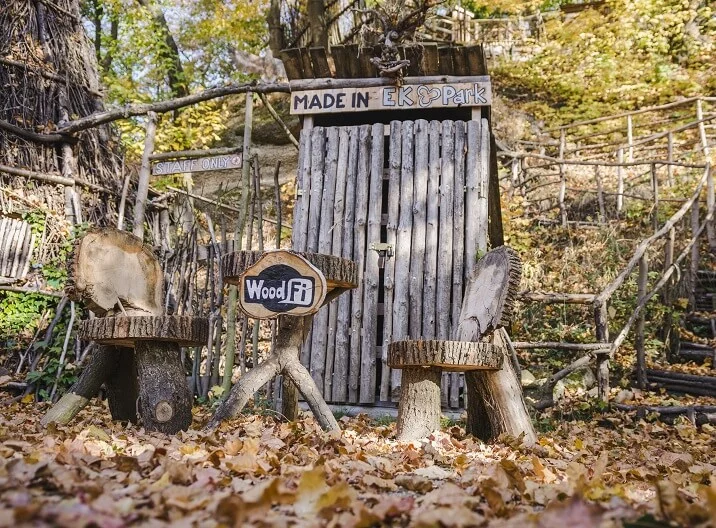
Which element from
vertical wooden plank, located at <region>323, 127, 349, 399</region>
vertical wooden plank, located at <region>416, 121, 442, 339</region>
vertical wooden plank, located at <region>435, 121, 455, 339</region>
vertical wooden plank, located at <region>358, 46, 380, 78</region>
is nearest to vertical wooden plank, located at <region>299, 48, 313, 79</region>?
vertical wooden plank, located at <region>358, 46, 380, 78</region>

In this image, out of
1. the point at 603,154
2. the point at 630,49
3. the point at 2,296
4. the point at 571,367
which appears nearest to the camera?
the point at 571,367

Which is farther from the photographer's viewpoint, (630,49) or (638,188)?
(630,49)

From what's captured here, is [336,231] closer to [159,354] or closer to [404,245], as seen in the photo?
[404,245]

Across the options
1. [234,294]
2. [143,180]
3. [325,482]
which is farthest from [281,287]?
[143,180]

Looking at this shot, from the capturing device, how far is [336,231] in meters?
6.62

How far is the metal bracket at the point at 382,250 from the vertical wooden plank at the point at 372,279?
0.04 m

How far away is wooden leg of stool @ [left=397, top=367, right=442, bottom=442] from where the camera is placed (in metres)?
4.16

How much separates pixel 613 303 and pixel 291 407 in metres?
6.39

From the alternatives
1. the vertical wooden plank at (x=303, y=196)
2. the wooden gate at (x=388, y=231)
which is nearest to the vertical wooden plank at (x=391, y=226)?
the wooden gate at (x=388, y=231)

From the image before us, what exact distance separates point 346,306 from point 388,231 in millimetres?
857

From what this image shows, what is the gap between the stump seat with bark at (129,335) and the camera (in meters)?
4.00

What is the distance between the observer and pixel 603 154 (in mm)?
16234

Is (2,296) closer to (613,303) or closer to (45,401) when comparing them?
(45,401)

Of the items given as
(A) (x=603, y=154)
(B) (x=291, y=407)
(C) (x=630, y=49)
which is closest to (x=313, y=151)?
(B) (x=291, y=407)
